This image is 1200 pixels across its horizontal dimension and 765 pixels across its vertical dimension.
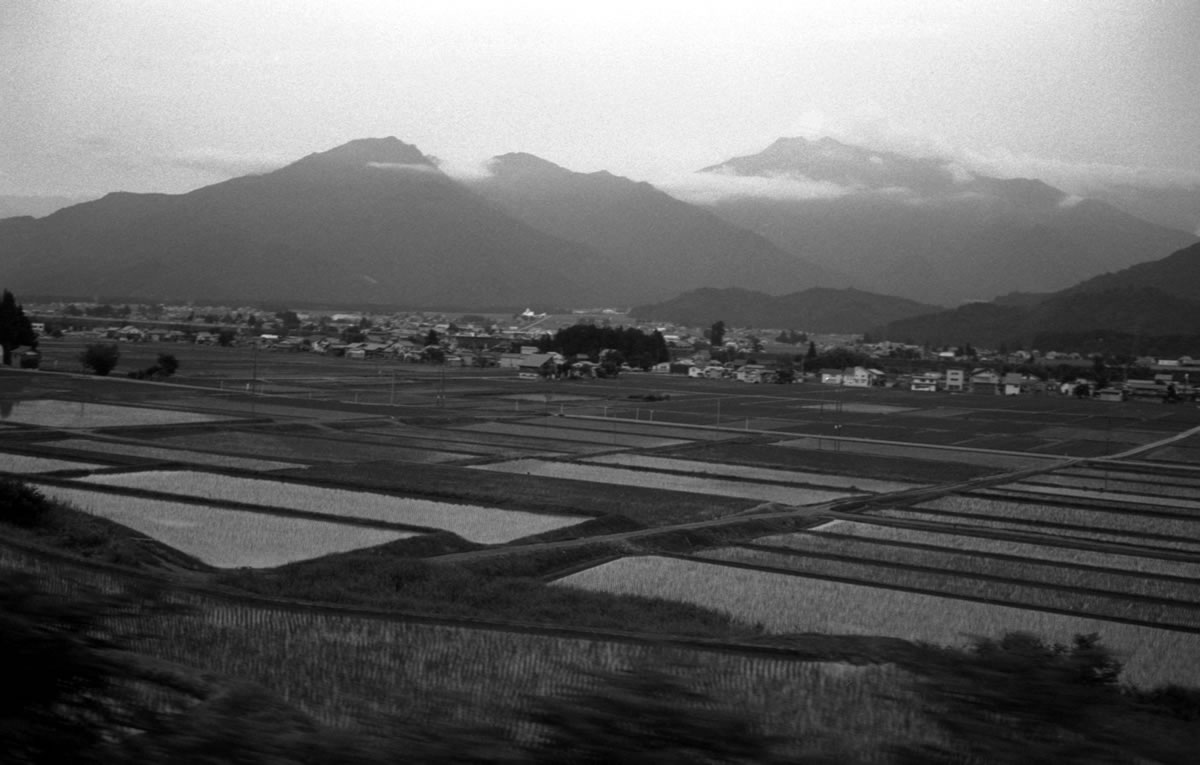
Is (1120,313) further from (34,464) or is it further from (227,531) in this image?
(227,531)

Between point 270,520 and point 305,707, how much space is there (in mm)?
15557

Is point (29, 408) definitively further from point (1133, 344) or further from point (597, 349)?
point (1133, 344)

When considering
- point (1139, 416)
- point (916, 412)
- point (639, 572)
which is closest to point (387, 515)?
point (639, 572)

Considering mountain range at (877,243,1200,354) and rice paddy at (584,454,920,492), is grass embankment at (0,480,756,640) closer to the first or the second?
rice paddy at (584,454,920,492)

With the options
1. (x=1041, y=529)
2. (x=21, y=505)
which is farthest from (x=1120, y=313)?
(x=21, y=505)

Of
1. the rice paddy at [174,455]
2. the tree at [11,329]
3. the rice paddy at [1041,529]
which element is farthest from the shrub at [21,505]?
the tree at [11,329]

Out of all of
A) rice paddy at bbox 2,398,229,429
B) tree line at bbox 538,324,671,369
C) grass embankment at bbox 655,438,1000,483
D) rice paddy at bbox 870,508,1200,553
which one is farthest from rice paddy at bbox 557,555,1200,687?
tree line at bbox 538,324,671,369

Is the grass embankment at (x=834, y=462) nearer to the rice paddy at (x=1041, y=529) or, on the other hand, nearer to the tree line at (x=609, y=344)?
the rice paddy at (x=1041, y=529)

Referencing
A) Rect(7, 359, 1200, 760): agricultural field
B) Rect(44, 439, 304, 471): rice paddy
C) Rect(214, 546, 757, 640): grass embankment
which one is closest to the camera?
A: Rect(7, 359, 1200, 760): agricultural field

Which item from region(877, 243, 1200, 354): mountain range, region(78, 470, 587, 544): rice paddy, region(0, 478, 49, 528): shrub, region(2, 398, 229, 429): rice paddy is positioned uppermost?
region(877, 243, 1200, 354): mountain range

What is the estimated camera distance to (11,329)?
187ft

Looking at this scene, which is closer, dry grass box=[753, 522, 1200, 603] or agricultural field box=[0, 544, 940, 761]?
agricultural field box=[0, 544, 940, 761]

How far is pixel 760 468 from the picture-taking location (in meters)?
31.1

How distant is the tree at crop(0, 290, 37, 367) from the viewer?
186 feet
